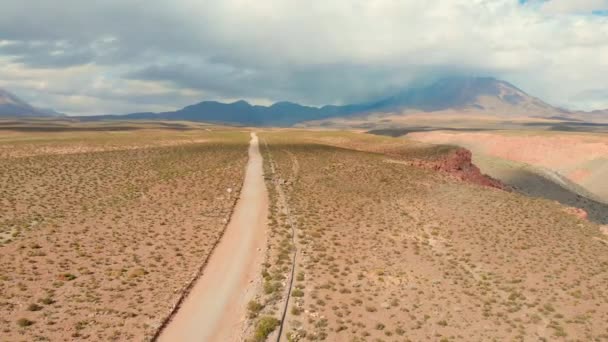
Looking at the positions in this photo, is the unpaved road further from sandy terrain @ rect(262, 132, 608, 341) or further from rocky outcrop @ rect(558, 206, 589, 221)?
rocky outcrop @ rect(558, 206, 589, 221)

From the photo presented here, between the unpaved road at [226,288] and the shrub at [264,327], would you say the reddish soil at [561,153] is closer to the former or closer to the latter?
the unpaved road at [226,288]

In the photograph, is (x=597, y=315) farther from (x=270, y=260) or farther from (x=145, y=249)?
(x=145, y=249)

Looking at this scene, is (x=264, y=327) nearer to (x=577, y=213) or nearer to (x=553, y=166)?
(x=577, y=213)

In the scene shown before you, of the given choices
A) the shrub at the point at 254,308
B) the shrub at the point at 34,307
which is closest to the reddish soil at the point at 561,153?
the shrub at the point at 254,308

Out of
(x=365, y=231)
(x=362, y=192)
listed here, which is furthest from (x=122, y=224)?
(x=362, y=192)

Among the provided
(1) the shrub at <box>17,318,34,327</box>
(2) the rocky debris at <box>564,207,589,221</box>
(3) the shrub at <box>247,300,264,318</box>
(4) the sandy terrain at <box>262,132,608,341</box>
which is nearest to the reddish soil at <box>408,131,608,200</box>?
(2) the rocky debris at <box>564,207,589,221</box>

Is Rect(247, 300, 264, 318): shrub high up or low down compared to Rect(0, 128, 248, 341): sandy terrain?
down

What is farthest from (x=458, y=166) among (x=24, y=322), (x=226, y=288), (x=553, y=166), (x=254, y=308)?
(x=553, y=166)
